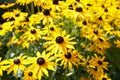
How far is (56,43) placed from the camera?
2.45m

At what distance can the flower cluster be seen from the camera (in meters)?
2.40

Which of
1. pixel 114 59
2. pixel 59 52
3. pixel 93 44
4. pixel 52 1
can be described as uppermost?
pixel 52 1

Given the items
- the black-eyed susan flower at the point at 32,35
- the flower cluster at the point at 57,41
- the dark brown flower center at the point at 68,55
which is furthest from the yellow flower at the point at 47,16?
the dark brown flower center at the point at 68,55

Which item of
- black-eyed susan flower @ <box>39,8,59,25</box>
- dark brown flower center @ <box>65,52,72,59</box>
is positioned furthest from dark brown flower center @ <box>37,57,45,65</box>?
black-eyed susan flower @ <box>39,8,59,25</box>

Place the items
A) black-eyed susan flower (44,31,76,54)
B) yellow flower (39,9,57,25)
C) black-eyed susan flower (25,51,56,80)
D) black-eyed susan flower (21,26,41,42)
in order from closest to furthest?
1. black-eyed susan flower (25,51,56,80)
2. black-eyed susan flower (44,31,76,54)
3. yellow flower (39,9,57,25)
4. black-eyed susan flower (21,26,41,42)

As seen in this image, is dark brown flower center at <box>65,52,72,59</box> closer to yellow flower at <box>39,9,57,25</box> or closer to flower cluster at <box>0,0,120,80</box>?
flower cluster at <box>0,0,120,80</box>

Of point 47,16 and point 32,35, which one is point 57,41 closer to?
point 47,16

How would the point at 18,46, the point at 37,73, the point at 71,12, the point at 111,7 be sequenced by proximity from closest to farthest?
the point at 37,73 → the point at 71,12 → the point at 18,46 → the point at 111,7

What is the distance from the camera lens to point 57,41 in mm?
2451

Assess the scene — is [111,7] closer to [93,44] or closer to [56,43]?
[93,44]

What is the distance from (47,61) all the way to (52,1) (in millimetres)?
799

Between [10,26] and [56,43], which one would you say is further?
[10,26]

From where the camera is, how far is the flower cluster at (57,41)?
240cm

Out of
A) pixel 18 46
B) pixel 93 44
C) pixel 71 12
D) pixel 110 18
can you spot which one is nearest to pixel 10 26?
pixel 18 46
